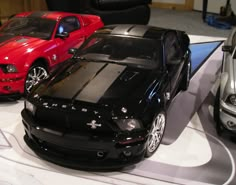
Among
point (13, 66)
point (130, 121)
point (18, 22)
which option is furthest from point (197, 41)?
point (130, 121)

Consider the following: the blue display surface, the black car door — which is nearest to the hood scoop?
the black car door

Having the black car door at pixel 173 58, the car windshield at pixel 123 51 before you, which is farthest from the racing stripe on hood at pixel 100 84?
the black car door at pixel 173 58

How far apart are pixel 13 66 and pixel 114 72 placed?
1.43 meters

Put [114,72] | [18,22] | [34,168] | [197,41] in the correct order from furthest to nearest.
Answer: [197,41] < [18,22] < [114,72] < [34,168]

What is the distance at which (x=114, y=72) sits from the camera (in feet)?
11.5

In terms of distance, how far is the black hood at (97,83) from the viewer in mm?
3121

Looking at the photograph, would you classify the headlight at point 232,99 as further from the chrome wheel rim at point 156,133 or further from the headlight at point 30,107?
the headlight at point 30,107

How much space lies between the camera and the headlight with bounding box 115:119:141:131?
2.90 metres

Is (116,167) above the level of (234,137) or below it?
above

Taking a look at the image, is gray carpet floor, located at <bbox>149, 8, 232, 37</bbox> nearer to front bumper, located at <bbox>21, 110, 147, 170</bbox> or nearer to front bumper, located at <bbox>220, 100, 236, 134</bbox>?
front bumper, located at <bbox>220, 100, 236, 134</bbox>

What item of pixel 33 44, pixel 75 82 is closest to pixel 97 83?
pixel 75 82

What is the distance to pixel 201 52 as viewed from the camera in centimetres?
643

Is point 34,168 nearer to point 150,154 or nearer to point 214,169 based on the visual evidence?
point 150,154

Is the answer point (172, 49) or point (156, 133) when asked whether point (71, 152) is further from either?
point (172, 49)
